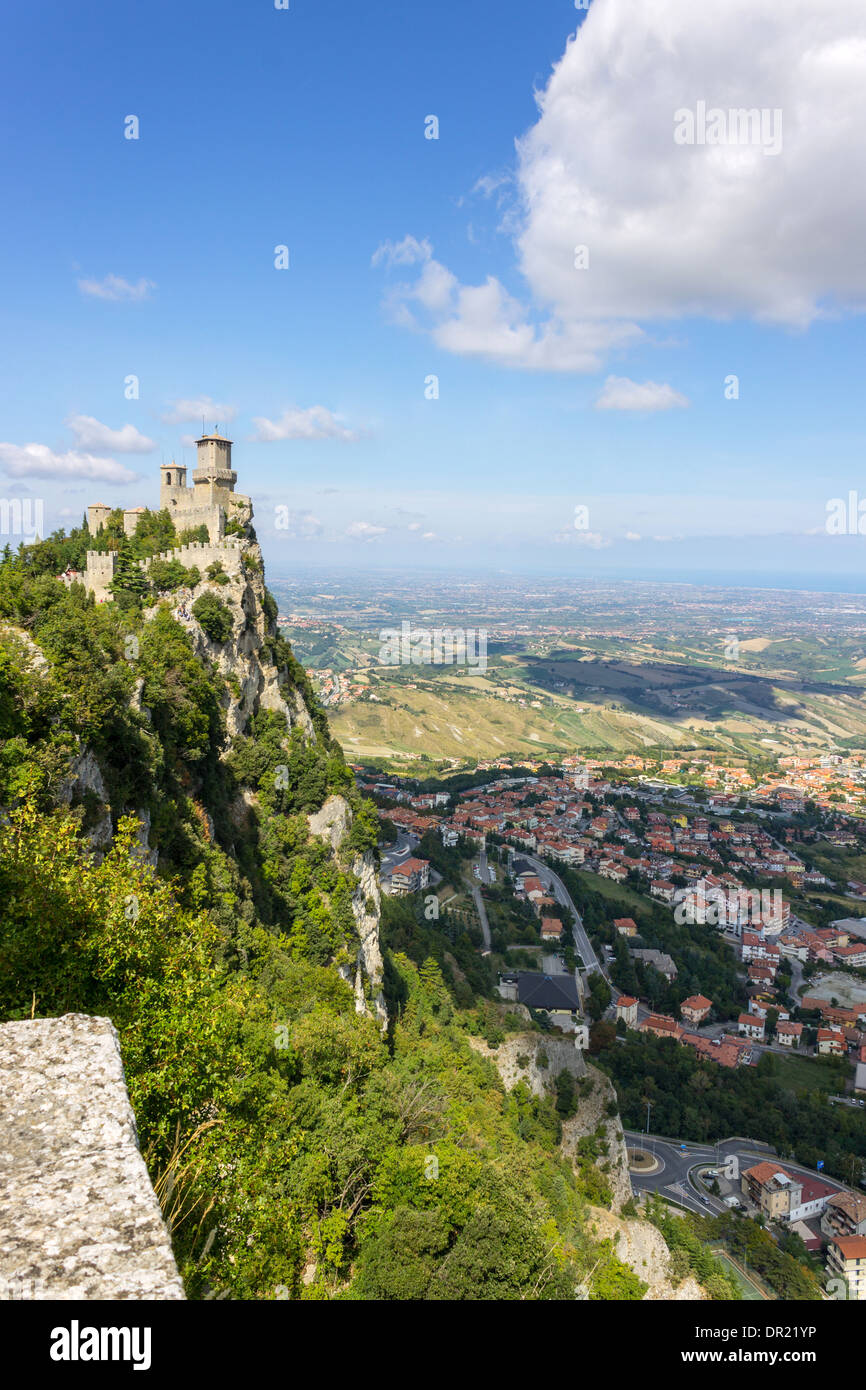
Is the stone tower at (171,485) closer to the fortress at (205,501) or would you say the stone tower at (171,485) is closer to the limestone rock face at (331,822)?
the fortress at (205,501)

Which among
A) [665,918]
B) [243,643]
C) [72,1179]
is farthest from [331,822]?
[665,918]

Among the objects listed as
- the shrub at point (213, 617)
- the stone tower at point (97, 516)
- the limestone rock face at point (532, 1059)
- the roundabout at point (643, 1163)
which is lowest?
the roundabout at point (643, 1163)

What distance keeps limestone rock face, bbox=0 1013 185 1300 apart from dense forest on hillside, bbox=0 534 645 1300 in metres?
2.82

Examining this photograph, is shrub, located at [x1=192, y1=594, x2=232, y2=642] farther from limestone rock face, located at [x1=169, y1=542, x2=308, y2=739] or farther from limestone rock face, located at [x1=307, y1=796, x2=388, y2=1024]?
limestone rock face, located at [x1=307, y1=796, x2=388, y2=1024]

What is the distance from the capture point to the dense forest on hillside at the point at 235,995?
8336 millimetres

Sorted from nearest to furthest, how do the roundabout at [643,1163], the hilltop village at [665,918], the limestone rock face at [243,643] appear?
the limestone rock face at [243,643] < the roundabout at [643,1163] < the hilltop village at [665,918]

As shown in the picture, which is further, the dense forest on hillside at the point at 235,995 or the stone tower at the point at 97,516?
the stone tower at the point at 97,516

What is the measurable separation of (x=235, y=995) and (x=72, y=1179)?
8699 mm

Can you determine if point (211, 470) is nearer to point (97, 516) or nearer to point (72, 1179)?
point (97, 516)

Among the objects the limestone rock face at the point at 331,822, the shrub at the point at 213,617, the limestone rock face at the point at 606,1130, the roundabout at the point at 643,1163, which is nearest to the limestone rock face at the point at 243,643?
the shrub at the point at 213,617

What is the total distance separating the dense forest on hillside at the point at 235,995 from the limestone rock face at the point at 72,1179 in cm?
282

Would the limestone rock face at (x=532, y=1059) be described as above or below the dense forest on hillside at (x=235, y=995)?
below

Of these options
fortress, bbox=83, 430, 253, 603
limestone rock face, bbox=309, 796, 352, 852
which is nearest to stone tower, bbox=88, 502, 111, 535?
fortress, bbox=83, 430, 253, 603

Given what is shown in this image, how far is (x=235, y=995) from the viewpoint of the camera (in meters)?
11.8
